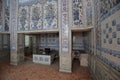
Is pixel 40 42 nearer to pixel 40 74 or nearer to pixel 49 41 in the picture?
pixel 49 41

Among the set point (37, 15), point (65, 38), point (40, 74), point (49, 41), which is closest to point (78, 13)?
point (65, 38)

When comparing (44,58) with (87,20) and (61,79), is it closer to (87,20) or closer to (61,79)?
(61,79)

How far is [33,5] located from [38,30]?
5.30 feet

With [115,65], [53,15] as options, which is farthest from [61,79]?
[53,15]

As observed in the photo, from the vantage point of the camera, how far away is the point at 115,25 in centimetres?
180

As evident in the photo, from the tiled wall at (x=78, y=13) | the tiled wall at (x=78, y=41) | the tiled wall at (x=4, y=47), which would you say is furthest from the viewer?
the tiled wall at (x=78, y=41)

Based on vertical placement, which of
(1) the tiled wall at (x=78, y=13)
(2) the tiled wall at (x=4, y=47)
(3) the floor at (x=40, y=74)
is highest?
(1) the tiled wall at (x=78, y=13)

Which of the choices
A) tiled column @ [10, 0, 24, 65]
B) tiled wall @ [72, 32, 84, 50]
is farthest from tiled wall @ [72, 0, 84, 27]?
tiled wall @ [72, 32, 84, 50]

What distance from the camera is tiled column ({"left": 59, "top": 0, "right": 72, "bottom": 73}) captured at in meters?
4.60

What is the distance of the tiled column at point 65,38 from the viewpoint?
15.1 feet

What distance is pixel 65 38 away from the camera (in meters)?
4.66

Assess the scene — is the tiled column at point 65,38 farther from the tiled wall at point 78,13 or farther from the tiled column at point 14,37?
the tiled column at point 14,37

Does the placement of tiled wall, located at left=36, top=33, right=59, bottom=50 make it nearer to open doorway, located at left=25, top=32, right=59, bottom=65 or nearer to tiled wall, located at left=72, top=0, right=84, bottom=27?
open doorway, located at left=25, top=32, right=59, bottom=65

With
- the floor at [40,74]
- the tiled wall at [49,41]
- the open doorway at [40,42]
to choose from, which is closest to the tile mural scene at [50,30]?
the floor at [40,74]
